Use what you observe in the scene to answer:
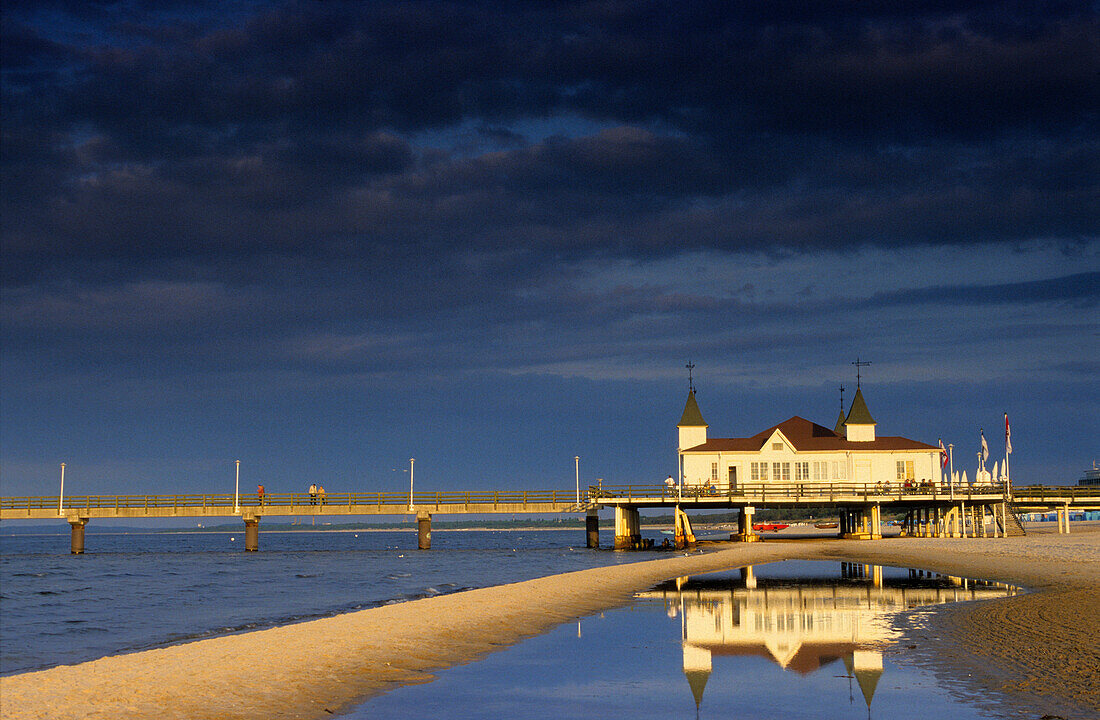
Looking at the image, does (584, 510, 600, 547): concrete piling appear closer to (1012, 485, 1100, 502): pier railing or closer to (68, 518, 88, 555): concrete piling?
(1012, 485, 1100, 502): pier railing

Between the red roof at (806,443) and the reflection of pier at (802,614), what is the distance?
29434 millimetres

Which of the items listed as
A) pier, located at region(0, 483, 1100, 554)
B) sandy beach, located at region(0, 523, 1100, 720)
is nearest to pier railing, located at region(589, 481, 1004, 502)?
pier, located at region(0, 483, 1100, 554)

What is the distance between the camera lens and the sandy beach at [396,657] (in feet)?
44.5

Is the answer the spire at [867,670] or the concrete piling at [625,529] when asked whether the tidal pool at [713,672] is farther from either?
the concrete piling at [625,529]

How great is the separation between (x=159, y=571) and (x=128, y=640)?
33950mm

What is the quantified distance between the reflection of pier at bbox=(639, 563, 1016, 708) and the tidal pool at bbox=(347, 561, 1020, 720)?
44mm

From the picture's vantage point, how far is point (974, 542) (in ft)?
176

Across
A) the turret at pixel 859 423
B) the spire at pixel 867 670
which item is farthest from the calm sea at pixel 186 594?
the turret at pixel 859 423

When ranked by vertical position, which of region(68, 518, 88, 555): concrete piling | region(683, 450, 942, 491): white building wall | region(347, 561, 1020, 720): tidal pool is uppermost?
region(683, 450, 942, 491): white building wall

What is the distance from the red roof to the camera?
227ft

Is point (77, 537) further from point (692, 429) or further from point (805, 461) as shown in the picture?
point (805, 461)

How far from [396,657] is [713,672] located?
567 cm

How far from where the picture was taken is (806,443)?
229 ft

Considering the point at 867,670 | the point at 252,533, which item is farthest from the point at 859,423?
the point at 867,670
